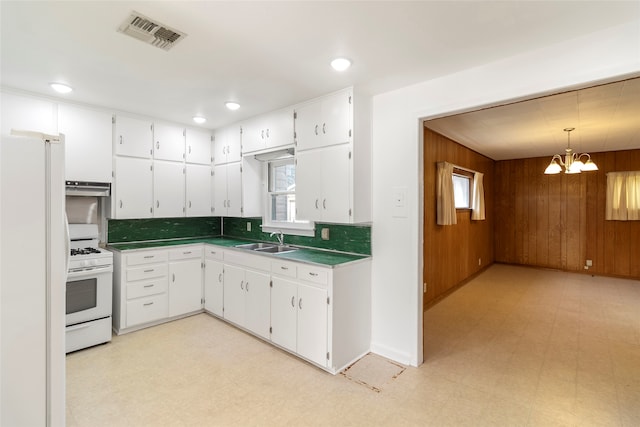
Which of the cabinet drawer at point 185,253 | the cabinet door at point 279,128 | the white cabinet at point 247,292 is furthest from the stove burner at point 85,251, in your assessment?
the cabinet door at point 279,128

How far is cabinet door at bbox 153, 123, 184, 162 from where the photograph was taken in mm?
3949

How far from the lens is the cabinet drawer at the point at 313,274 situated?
2.66 meters

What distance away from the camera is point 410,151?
282 centimetres

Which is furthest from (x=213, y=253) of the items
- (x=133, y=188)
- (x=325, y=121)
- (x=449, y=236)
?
(x=449, y=236)

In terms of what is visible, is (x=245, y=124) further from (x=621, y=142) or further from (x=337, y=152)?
(x=621, y=142)

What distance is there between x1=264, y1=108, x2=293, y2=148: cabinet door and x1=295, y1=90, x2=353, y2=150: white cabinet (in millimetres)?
125

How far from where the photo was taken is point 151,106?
3467mm

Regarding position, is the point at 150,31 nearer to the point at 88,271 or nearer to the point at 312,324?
the point at 88,271

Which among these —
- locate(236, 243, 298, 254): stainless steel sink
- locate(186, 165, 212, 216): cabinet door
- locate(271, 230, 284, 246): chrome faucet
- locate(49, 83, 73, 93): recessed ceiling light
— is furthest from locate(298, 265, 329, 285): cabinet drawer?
locate(49, 83, 73, 93): recessed ceiling light

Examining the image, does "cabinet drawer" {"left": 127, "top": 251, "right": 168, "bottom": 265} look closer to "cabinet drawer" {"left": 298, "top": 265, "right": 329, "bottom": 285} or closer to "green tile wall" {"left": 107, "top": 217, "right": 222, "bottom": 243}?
"green tile wall" {"left": 107, "top": 217, "right": 222, "bottom": 243}

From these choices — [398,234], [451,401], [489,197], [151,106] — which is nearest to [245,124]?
[151,106]

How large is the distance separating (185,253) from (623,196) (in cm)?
795

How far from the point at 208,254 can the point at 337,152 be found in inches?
88.9

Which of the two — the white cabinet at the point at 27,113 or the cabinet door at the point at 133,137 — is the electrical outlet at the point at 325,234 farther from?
the white cabinet at the point at 27,113
